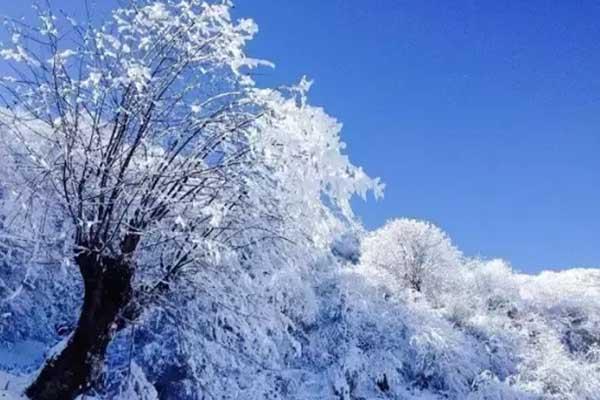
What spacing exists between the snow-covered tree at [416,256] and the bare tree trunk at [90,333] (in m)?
14.5

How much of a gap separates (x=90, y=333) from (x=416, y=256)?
16.7m

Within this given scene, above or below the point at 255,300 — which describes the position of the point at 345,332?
above

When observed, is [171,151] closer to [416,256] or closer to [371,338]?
[371,338]

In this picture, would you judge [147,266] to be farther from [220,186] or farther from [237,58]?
[237,58]

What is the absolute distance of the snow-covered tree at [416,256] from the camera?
19938 mm

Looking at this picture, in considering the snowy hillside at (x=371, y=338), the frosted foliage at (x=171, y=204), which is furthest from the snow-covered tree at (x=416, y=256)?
the frosted foliage at (x=171, y=204)

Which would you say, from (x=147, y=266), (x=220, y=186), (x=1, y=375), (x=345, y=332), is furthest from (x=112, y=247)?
(x=345, y=332)

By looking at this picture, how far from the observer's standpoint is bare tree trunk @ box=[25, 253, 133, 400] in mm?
5180

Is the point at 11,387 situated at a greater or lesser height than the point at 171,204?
lesser

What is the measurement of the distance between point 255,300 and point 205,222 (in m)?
1.57

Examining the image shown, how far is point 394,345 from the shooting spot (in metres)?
13.9

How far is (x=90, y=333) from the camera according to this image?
5379 millimetres

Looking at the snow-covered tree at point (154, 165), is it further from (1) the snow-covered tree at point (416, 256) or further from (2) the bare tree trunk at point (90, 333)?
(1) the snow-covered tree at point (416, 256)

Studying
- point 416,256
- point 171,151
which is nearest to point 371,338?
point 416,256
